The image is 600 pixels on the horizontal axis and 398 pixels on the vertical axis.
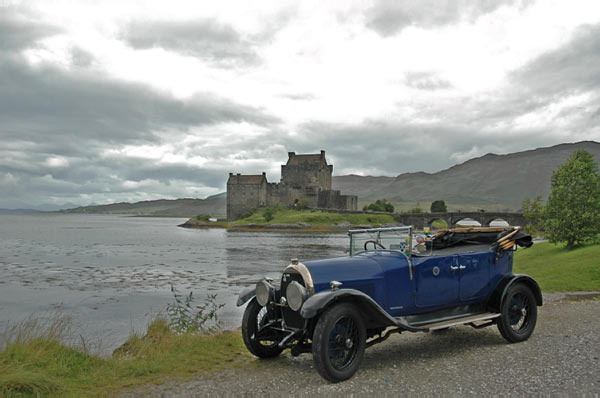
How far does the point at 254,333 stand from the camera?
720cm

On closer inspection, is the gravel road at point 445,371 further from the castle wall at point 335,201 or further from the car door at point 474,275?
the castle wall at point 335,201

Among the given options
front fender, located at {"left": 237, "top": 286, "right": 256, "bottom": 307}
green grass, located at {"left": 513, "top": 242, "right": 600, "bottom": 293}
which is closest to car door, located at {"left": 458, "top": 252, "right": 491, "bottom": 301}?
front fender, located at {"left": 237, "top": 286, "right": 256, "bottom": 307}

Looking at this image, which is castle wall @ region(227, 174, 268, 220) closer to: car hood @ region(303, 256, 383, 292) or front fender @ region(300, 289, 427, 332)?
car hood @ region(303, 256, 383, 292)

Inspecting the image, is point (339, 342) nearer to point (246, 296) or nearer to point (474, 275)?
point (246, 296)

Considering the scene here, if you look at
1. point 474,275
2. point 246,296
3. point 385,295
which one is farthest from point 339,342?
point 474,275

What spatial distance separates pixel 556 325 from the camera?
905cm

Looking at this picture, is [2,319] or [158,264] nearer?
[2,319]

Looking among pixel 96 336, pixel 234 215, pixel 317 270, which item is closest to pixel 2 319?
pixel 96 336

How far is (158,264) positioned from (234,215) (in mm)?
76824

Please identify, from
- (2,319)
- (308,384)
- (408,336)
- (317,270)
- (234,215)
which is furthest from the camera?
(234,215)

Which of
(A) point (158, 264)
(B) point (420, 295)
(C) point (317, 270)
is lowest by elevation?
(A) point (158, 264)

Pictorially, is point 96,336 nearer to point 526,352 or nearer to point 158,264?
point 526,352

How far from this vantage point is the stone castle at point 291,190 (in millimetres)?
106188

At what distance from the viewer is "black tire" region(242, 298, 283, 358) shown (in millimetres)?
7146
